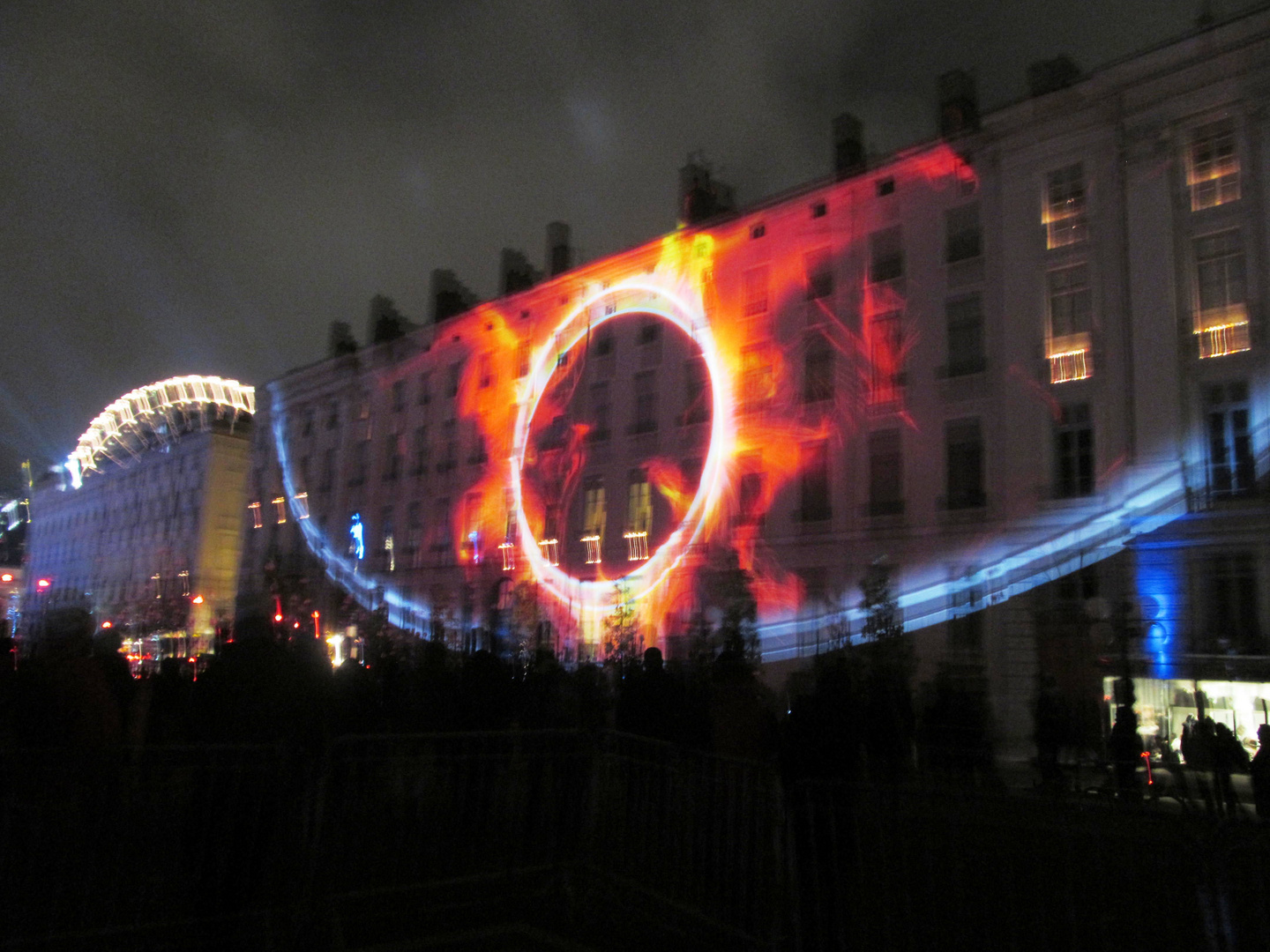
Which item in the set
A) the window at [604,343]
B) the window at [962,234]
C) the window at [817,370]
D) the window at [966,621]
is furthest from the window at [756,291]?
the window at [966,621]

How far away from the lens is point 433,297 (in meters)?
43.8

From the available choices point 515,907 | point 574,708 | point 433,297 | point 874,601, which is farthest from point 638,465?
point 515,907

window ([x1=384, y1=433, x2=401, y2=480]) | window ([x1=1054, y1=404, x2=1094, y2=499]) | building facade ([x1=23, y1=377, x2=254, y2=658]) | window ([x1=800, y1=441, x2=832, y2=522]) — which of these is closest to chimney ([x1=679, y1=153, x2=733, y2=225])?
window ([x1=800, y1=441, x2=832, y2=522])

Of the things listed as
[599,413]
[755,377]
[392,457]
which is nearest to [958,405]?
[755,377]

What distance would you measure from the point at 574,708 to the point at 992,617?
13.8 metres

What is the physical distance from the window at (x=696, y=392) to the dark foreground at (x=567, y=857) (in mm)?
24189

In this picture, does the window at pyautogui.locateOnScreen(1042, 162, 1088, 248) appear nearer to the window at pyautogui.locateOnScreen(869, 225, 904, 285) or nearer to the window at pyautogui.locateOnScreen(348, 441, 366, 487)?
the window at pyautogui.locateOnScreen(869, 225, 904, 285)

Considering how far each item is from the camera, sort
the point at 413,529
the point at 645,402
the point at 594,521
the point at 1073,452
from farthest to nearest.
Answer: the point at 413,529 < the point at 594,521 < the point at 645,402 < the point at 1073,452

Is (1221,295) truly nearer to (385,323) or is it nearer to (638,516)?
(638,516)

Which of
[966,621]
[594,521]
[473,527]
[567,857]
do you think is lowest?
[567,857]

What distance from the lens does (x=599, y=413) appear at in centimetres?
3472

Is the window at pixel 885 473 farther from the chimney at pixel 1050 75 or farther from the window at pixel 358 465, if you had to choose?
the window at pixel 358 465

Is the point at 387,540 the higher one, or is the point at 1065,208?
the point at 1065,208

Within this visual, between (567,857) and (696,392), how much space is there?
24.9 m
